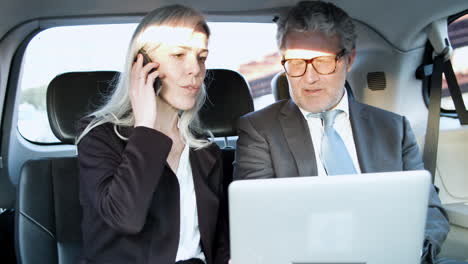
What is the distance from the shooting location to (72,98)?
7.00 ft

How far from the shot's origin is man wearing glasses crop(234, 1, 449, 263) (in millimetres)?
1903

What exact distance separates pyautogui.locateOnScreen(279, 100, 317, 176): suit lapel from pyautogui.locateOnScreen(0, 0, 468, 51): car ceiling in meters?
0.75

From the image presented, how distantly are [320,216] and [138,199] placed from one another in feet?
2.11

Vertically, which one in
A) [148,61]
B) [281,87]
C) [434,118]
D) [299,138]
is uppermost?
[148,61]

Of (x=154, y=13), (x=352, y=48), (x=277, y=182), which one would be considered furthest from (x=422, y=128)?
(x=277, y=182)

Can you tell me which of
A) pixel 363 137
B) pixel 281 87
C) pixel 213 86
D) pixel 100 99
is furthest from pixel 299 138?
pixel 100 99

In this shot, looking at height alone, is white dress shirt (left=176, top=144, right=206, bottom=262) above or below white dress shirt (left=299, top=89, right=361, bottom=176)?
below

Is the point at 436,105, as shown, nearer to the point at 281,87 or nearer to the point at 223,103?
the point at 281,87

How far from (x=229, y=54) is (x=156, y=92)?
49.7 inches

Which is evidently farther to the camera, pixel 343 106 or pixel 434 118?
pixel 434 118

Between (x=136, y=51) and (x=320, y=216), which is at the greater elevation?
(x=136, y=51)

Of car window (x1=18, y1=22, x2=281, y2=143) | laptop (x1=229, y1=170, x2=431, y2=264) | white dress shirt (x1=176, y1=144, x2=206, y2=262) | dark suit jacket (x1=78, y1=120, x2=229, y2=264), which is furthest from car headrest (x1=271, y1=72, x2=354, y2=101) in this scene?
laptop (x1=229, y1=170, x2=431, y2=264)

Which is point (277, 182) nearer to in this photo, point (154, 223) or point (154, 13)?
point (154, 223)

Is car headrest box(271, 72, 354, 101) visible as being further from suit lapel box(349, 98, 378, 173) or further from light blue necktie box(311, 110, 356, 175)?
light blue necktie box(311, 110, 356, 175)
